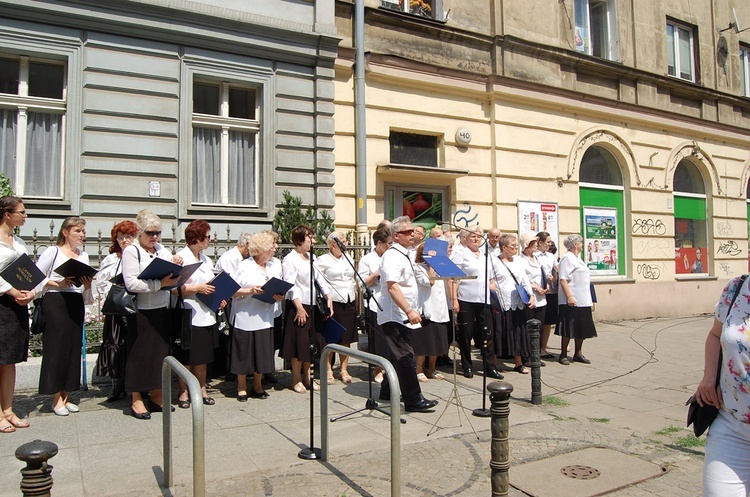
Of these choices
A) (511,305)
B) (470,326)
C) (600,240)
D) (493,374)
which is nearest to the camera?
(493,374)

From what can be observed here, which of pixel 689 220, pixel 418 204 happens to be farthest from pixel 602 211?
pixel 418 204

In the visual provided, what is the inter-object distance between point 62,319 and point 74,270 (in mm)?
595

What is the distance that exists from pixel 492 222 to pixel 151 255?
28.7ft

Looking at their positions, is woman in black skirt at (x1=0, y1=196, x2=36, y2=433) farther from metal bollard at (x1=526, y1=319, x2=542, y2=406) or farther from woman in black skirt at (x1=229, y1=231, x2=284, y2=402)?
metal bollard at (x1=526, y1=319, x2=542, y2=406)

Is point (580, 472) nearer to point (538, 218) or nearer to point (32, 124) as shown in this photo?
point (32, 124)

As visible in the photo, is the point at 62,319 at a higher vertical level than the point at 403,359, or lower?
higher

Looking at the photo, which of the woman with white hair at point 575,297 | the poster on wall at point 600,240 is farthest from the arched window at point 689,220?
the woman with white hair at point 575,297

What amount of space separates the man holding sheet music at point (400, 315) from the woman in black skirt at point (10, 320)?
3516 mm

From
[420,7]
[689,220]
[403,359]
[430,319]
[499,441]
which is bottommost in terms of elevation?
[499,441]

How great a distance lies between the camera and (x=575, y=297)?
989 centimetres

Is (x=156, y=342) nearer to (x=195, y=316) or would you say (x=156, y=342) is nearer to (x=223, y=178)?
(x=195, y=316)

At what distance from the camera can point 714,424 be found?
3.22m

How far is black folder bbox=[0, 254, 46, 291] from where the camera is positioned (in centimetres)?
564

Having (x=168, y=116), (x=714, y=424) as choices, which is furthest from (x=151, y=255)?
(x=714, y=424)
